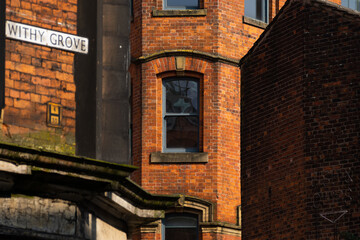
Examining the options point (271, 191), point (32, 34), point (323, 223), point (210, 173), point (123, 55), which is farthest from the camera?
point (210, 173)

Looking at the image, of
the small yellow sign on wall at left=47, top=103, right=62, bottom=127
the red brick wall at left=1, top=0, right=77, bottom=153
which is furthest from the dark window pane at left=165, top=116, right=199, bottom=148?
the small yellow sign on wall at left=47, top=103, right=62, bottom=127

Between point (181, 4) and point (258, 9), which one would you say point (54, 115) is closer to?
point (181, 4)

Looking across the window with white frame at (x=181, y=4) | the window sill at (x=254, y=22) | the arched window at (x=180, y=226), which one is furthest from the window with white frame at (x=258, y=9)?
the arched window at (x=180, y=226)

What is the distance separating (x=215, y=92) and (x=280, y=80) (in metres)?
6.07

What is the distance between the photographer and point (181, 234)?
27328 mm

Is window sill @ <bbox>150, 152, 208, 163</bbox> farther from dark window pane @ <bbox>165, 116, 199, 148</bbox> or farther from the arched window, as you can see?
the arched window

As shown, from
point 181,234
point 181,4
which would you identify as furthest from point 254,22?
point 181,234

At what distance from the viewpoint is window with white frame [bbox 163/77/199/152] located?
27609 millimetres

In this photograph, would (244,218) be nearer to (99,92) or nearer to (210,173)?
(210,173)

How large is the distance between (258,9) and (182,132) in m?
4.20

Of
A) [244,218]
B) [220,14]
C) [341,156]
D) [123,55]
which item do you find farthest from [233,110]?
[123,55]

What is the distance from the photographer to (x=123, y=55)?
56.3 feet

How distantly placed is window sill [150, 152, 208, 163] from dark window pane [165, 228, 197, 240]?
5.80 feet

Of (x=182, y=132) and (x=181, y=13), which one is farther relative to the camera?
(x=181, y=13)
